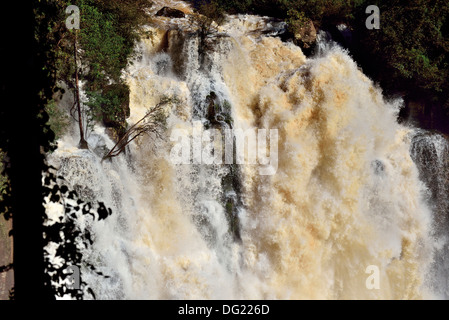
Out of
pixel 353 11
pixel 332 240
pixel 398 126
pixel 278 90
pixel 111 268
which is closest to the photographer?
pixel 111 268

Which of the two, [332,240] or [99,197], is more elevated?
[99,197]

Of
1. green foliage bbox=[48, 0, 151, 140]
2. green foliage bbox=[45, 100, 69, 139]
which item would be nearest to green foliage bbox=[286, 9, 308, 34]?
green foliage bbox=[48, 0, 151, 140]

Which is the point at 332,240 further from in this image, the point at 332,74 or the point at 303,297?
the point at 332,74

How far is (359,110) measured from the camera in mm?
12180

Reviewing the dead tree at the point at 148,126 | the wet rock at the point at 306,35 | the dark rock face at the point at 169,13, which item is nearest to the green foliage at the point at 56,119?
the dead tree at the point at 148,126

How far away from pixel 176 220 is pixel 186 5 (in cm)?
814

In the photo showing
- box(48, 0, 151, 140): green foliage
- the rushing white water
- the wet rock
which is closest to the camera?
the rushing white water

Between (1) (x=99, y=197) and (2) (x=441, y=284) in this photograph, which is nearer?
(1) (x=99, y=197)

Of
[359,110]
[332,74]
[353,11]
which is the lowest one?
[359,110]

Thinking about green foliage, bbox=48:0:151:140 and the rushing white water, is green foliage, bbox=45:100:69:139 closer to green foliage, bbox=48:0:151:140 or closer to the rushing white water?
→ green foliage, bbox=48:0:151:140

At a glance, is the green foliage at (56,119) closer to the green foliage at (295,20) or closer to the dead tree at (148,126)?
the dead tree at (148,126)

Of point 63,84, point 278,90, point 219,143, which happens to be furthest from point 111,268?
point 278,90

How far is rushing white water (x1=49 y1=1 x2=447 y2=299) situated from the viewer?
378 inches

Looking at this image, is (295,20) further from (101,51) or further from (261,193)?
(261,193)
